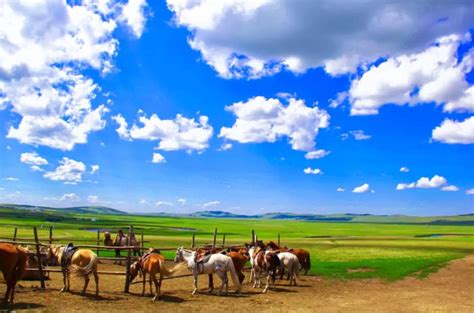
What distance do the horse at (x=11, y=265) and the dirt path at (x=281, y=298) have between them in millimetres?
567

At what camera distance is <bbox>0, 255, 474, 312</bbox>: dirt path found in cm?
1370

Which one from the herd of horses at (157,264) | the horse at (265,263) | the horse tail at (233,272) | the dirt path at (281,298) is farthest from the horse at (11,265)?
the horse at (265,263)

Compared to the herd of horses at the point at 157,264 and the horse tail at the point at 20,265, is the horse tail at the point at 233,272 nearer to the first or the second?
the herd of horses at the point at 157,264

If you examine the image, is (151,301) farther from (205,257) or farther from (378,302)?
(378,302)

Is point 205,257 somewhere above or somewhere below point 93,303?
above

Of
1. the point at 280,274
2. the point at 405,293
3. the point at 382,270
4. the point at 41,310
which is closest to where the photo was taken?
the point at 41,310

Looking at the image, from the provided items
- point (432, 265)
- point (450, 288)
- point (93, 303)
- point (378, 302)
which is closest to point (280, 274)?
point (378, 302)

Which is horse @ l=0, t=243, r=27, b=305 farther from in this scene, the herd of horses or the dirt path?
the dirt path

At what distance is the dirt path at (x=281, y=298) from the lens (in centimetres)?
1370

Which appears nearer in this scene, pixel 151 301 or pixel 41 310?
pixel 41 310

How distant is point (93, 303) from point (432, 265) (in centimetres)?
2489

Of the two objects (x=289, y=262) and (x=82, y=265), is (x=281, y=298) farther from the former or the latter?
(x=82, y=265)

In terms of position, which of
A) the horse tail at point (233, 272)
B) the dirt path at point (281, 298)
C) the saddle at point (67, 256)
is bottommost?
the dirt path at point (281, 298)

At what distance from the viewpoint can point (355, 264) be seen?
29.0m
